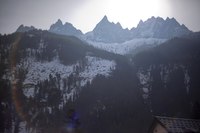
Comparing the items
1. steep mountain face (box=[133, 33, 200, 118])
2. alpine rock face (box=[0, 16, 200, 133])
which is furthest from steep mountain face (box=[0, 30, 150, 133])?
steep mountain face (box=[133, 33, 200, 118])

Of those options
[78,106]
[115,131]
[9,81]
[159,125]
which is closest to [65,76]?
[9,81]

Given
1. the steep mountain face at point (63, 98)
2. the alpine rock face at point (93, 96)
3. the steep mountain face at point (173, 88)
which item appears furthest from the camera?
the steep mountain face at point (173, 88)

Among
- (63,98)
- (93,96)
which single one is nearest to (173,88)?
(93,96)

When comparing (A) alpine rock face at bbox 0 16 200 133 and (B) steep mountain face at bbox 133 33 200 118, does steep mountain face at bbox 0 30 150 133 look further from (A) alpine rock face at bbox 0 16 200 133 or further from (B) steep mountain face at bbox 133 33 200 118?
(B) steep mountain face at bbox 133 33 200 118

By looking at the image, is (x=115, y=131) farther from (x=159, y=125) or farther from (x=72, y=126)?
(x=72, y=126)

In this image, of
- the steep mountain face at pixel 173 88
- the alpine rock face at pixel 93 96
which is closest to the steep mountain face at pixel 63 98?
the alpine rock face at pixel 93 96

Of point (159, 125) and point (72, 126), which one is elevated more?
point (72, 126)

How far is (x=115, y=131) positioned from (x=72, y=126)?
11014 centimetres

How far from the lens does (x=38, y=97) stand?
165250 mm

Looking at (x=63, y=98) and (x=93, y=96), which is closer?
(x=93, y=96)

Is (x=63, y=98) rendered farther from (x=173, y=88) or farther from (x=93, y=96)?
(x=173, y=88)

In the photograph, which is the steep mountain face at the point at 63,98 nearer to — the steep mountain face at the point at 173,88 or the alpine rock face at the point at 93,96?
the alpine rock face at the point at 93,96

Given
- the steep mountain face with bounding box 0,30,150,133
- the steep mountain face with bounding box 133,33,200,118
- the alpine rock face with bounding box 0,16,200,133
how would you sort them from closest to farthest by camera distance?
the steep mountain face with bounding box 0,30,150,133
the alpine rock face with bounding box 0,16,200,133
the steep mountain face with bounding box 133,33,200,118

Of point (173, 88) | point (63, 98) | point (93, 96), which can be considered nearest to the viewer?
point (93, 96)
